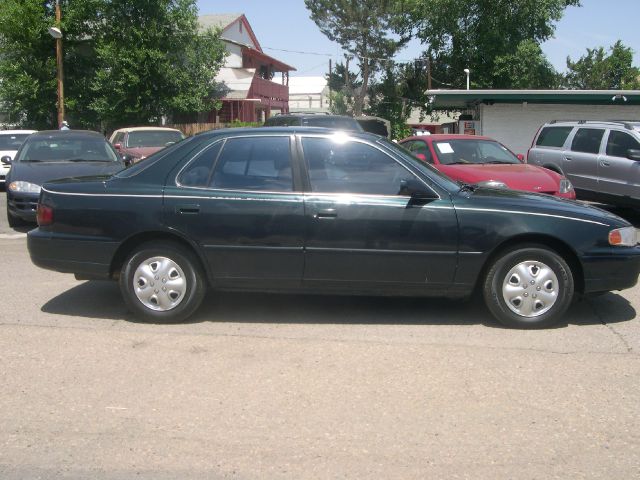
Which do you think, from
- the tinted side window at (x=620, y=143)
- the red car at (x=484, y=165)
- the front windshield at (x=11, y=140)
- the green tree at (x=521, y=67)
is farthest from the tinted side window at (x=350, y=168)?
the green tree at (x=521, y=67)

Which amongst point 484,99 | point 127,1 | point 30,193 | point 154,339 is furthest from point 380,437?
point 127,1

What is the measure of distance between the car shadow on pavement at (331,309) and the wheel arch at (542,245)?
516 millimetres

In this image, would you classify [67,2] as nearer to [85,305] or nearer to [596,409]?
[85,305]

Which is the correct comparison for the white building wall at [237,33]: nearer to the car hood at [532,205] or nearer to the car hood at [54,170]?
the car hood at [54,170]

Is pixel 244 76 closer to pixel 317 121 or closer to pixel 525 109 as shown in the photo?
pixel 525 109

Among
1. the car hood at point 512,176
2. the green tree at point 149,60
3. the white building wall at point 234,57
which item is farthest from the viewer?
the white building wall at point 234,57

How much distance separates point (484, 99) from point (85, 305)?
18.5 metres

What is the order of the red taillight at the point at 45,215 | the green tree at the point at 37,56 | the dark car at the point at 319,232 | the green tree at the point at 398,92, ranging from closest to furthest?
the dark car at the point at 319,232 → the red taillight at the point at 45,215 → the green tree at the point at 37,56 → the green tree at the point at 398,92

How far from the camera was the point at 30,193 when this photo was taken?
10508 mm

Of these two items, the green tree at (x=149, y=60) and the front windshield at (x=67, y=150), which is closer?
the front windshield at (x=67, y=150)

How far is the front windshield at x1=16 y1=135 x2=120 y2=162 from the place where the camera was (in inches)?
460

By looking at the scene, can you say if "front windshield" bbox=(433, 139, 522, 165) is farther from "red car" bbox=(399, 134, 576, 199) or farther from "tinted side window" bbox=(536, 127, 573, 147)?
"tinted side window" bbox=(536, 127, 573, 147)

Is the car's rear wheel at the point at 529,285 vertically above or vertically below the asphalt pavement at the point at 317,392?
above

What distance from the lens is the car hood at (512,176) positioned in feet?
32.0
